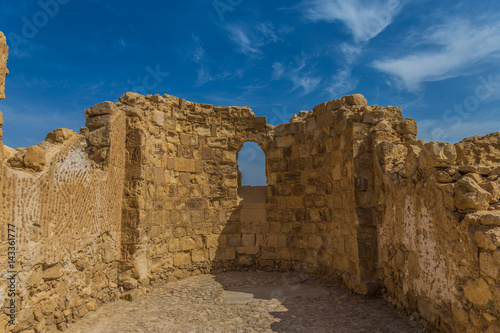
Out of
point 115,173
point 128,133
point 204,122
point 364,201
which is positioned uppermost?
point 204,122

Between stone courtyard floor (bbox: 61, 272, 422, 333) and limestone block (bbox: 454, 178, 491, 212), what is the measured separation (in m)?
1.75

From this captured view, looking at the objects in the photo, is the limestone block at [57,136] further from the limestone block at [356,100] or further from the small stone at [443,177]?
the limestone block at [356,100]

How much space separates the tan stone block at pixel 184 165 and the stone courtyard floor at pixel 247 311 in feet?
7.63

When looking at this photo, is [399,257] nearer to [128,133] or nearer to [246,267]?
[246,267]

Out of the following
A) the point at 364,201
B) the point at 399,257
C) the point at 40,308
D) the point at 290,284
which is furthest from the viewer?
the point at 290,284

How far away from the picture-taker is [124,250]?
5.92 m

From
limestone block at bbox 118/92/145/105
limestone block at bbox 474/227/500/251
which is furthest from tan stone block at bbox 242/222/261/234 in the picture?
limestone block at bbox 474/227/500/251

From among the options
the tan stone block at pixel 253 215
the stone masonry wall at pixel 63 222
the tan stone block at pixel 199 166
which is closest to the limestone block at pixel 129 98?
the stone masonry wall at pixel 63 222

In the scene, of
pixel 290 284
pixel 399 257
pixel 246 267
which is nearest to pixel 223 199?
pixel 246 267

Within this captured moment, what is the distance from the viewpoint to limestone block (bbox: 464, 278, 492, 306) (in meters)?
3.09

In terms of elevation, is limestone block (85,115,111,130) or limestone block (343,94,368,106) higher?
limestone block (343,94,368,106)

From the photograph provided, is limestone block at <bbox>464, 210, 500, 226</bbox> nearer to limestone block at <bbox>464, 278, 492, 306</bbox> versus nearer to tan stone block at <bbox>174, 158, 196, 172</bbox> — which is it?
limestone block at <bbox>464, 278, 492, 306</bbox>

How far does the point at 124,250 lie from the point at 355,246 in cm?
396

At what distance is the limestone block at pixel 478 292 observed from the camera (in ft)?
10.1
